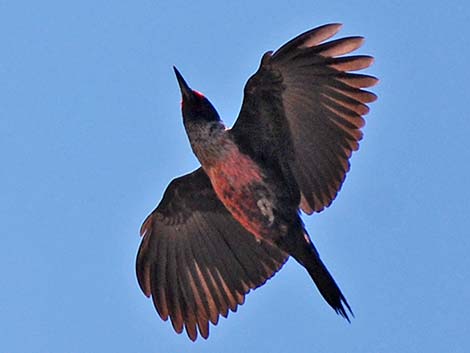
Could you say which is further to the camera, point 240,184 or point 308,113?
point 308,113

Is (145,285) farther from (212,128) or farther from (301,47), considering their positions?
(301,47)

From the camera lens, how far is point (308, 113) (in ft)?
52.1

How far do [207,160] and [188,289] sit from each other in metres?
1.89

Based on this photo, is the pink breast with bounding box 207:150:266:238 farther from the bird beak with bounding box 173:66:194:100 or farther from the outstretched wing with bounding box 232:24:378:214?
the bird beak with bounding box 173:66:194:100

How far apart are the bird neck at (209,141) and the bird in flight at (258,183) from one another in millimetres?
10

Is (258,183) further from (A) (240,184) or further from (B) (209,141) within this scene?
(B) (209,141)

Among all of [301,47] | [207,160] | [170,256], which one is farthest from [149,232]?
[301,47]

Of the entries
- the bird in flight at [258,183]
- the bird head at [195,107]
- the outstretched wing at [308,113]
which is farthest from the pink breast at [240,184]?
the bird head at [195,107]

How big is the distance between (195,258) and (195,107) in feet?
5.92

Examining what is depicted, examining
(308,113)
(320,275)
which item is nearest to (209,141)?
(308,113)

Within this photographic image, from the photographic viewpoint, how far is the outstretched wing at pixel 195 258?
54.4 ft

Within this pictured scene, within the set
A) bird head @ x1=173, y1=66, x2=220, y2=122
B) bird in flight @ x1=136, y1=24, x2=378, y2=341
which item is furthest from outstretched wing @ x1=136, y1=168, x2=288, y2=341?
bird head @ x1=173, y1=66, x2=220, y2=122

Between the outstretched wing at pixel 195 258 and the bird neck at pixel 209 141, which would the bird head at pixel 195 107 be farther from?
the outstretched wing at pixel 195 258

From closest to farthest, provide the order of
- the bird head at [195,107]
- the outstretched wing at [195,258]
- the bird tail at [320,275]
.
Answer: the bird tail at [320,275], the bird head at [195,107], the outstretched wing at [195,258]
